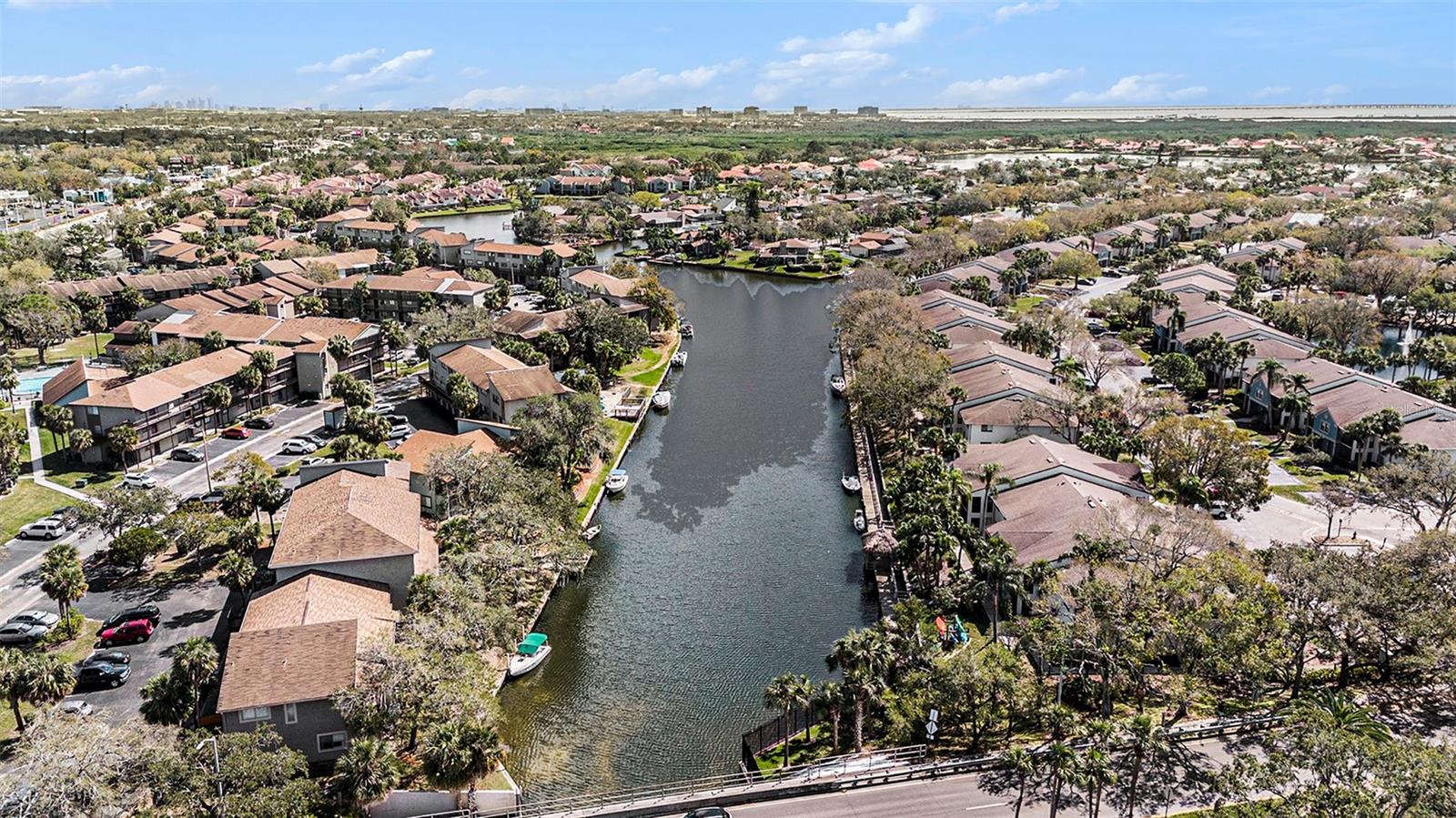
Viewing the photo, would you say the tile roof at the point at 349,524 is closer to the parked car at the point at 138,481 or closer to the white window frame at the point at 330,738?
the white window frame at the point at 330,738

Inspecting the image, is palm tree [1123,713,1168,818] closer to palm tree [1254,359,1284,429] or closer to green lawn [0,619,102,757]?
green lawn [0,619,102,757]

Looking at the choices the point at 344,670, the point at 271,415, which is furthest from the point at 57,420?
the point at 344,670

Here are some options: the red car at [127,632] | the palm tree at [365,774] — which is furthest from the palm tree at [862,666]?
the red car at [127,632]

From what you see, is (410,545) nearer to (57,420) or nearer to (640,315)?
(57,420)

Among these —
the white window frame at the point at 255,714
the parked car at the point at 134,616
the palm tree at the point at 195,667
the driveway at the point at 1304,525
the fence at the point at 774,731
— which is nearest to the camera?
the white window frame at the point at 255,714

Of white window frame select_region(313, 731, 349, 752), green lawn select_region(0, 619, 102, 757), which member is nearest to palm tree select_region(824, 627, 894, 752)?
white window frame select_region(313, 731, 349, 752)

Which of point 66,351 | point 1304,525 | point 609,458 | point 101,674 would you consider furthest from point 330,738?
point 66,351

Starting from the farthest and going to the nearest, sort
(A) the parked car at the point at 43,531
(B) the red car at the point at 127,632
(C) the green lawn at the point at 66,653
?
1. (A) the parked car at the point at 43,531
2. (B) the red car at the point at 127,632
3. (C) the green lawn at the point at 66,653
